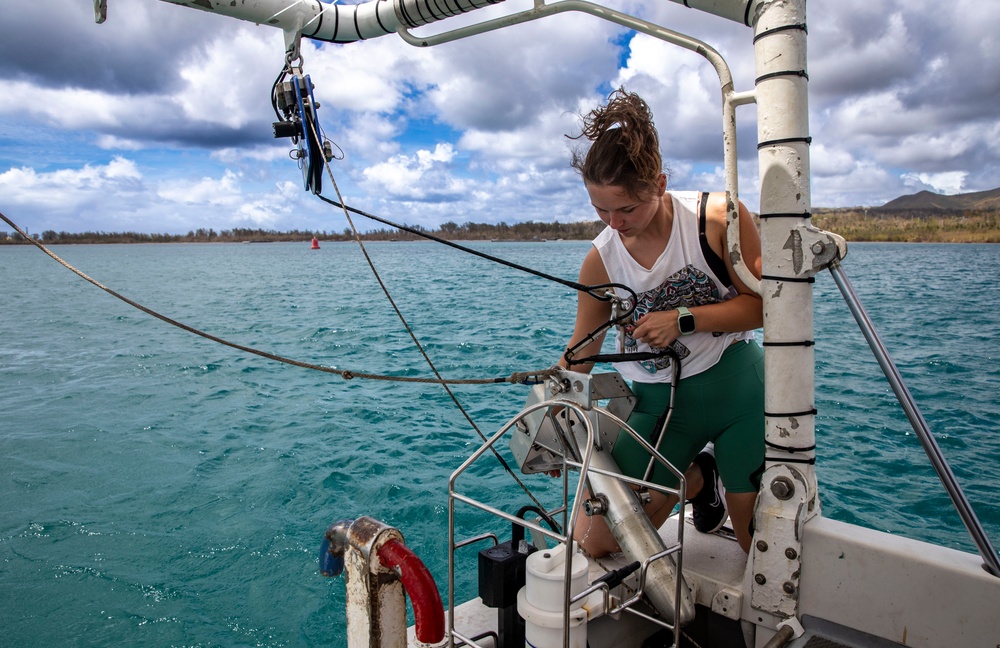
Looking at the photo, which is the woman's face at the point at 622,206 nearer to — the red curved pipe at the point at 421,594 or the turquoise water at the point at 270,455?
the red curved pipe at the point at 421,594

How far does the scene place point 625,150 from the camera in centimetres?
226

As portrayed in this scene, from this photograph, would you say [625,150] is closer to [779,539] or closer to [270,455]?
[779,539]

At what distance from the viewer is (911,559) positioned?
2.04 m

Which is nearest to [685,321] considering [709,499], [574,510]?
[709,499]

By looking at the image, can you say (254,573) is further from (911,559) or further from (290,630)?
(911,559)

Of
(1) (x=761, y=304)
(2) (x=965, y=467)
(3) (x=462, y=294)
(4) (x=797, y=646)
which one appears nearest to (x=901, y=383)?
(1) (x=761, y=304)

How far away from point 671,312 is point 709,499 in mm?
980

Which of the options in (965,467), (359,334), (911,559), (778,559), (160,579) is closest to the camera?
(911,559)

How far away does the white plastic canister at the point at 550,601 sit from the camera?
5.44 ft

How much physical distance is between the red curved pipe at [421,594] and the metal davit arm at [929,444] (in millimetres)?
1494

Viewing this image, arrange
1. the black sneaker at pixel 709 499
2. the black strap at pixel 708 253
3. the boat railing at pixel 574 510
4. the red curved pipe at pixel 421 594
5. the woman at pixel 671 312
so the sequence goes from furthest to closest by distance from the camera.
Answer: the black sneaker at pixel 709 499, the black strap at pixel 708 253, the woman at pixel 671 312, the boat railing at pixel 574 510, the red curved pipe at pixel 421 594

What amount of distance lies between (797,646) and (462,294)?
21970 mm

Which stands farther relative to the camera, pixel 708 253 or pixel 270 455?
pixel 270 455

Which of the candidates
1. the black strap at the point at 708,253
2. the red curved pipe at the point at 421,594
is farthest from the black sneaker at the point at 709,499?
the red curved pipe at the point at 421,594
